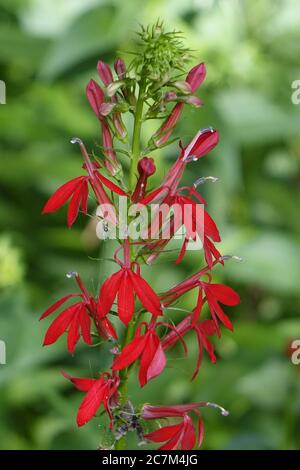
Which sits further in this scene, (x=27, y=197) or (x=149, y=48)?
(x=27, y=197)

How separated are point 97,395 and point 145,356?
2.1 inches

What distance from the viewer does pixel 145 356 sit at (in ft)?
2.11

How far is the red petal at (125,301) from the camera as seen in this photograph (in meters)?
0.63

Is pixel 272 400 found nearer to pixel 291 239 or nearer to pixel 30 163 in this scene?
pixel 291 239

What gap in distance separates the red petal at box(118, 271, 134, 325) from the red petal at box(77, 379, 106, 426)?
7 cm

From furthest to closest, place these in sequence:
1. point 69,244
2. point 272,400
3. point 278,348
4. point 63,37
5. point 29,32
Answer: point 29,32
point 69,244
point 63,37
point 278,348
point 272,400

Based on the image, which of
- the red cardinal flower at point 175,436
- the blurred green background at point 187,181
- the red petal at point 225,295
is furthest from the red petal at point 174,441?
the blurred green background at point 187,181

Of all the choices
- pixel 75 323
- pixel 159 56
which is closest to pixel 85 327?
pixel 75 323

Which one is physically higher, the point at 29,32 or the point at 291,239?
the point at 29,32

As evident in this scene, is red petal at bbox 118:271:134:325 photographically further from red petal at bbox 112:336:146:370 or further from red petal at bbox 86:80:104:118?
red petal at bbox 86:80:104:118

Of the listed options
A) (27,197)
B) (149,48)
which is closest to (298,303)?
(27,197)

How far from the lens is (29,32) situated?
7.16 feet

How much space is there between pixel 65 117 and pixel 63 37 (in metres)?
0.21

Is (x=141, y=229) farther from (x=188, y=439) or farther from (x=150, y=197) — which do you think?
(x=188, y=439)
